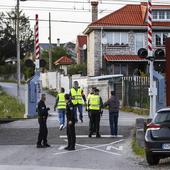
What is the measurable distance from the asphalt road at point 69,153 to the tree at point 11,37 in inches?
1899

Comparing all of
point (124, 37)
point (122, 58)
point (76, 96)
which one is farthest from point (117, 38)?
point (76, 96)

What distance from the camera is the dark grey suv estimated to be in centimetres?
1468

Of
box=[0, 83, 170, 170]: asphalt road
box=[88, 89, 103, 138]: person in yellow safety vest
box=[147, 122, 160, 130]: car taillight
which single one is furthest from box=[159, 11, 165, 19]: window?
box=[147, 122, 160, 130]: car taillight

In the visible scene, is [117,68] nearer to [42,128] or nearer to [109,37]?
[109,37]

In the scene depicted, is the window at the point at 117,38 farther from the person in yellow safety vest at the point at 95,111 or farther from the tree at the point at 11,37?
the person in yellow safety vest at the point at 95,111

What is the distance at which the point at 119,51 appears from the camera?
60.5m

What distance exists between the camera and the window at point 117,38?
60406mm

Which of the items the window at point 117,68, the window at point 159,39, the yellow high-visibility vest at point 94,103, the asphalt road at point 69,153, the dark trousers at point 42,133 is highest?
the window at point 159,39

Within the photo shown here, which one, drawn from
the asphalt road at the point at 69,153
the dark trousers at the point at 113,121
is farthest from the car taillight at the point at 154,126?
the dark trousers at the point at 113,121

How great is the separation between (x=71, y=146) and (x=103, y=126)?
7595 mm

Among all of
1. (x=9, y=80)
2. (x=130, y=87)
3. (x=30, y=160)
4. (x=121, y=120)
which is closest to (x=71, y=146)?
(x=30, y=160)

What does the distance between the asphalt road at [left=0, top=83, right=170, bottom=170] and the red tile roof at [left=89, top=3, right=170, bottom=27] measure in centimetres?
3570

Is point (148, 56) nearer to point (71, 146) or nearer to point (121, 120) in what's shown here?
point (71, 146)

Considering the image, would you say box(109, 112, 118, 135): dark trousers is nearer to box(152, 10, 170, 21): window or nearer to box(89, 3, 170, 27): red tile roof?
box(89, 3, 170, 27): red tile roof
